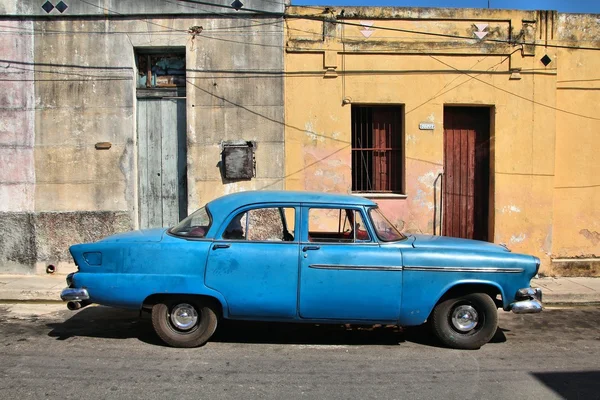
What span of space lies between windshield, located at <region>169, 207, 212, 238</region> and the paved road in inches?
48.6

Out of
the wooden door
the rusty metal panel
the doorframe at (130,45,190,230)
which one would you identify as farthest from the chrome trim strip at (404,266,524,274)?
the wooden door

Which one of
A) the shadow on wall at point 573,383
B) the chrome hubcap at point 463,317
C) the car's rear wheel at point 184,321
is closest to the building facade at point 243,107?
the chrome hubcap at point 463,317

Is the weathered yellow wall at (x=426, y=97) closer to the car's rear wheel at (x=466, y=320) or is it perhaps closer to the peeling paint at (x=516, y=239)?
the peeling paint at (x=516, y=239)

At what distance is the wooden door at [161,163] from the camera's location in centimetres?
955

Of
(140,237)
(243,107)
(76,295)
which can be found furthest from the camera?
(243,107)

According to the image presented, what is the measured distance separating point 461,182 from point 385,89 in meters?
2.37

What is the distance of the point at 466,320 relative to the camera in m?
5.42

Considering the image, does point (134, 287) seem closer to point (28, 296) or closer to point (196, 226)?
point (196, 226)

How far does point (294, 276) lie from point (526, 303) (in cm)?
250

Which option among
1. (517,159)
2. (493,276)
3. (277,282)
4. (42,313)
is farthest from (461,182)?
(42,313)

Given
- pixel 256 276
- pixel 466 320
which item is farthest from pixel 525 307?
pixel 256 276

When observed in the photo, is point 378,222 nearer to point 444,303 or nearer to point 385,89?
point 444,303

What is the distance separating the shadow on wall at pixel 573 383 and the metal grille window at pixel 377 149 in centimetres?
529

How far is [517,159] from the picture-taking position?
9.48 meters
